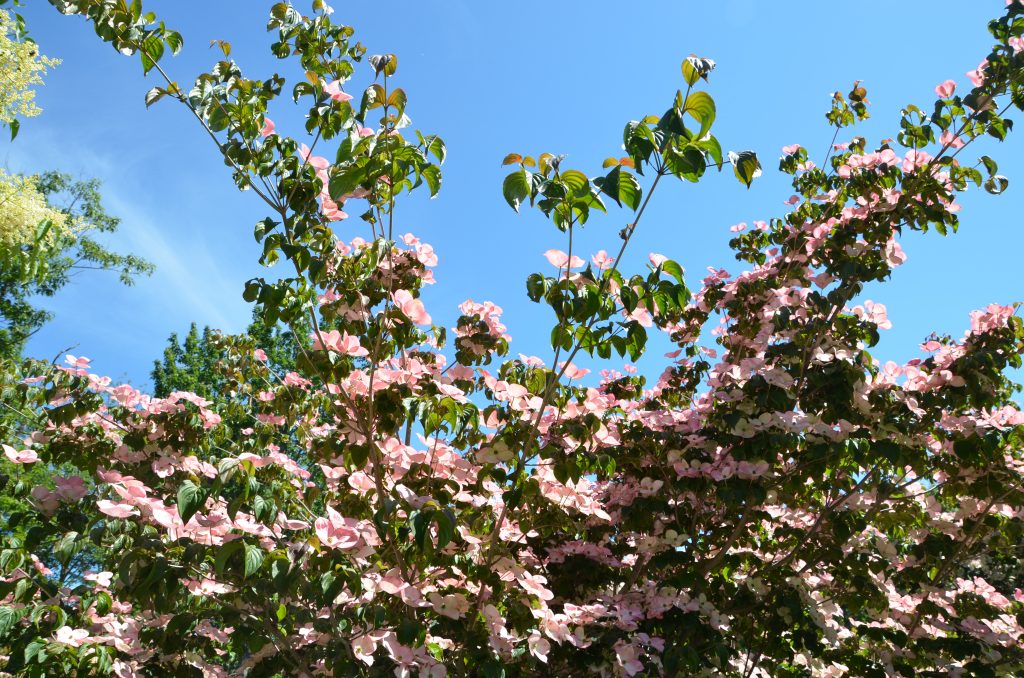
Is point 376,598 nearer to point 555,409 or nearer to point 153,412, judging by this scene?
point 555,409

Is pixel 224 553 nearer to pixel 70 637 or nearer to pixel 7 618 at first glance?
pixel 7 618

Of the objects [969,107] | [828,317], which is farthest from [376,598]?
[969,107]

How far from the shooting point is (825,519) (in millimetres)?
2707

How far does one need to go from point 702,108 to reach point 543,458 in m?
1.02

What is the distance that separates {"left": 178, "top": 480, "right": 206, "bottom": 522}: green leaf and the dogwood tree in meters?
0.01

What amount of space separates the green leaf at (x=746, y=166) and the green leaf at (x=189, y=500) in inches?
54.2

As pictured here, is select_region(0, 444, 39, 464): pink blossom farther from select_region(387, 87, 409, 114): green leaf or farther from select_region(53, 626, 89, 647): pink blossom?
select_region(387, 87, 409, 114): green leaf

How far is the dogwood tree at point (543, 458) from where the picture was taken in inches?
72.1

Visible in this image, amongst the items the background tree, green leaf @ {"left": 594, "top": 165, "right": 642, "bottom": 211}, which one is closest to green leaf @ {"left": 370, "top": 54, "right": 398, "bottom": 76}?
green leaf @ {"left": 594, "top": 165, "right": 642, "bottom": 211}

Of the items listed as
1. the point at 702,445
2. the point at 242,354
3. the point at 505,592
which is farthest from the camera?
the point at 242,354

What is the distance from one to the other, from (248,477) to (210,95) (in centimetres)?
101

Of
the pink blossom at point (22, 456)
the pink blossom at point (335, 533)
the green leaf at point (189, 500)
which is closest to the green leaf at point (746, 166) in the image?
the pink blossom at point (335, 533)

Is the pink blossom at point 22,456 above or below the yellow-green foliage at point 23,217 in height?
below

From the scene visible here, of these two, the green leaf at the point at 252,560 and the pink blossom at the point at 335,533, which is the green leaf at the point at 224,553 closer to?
the green leaf at the point at 252,560
